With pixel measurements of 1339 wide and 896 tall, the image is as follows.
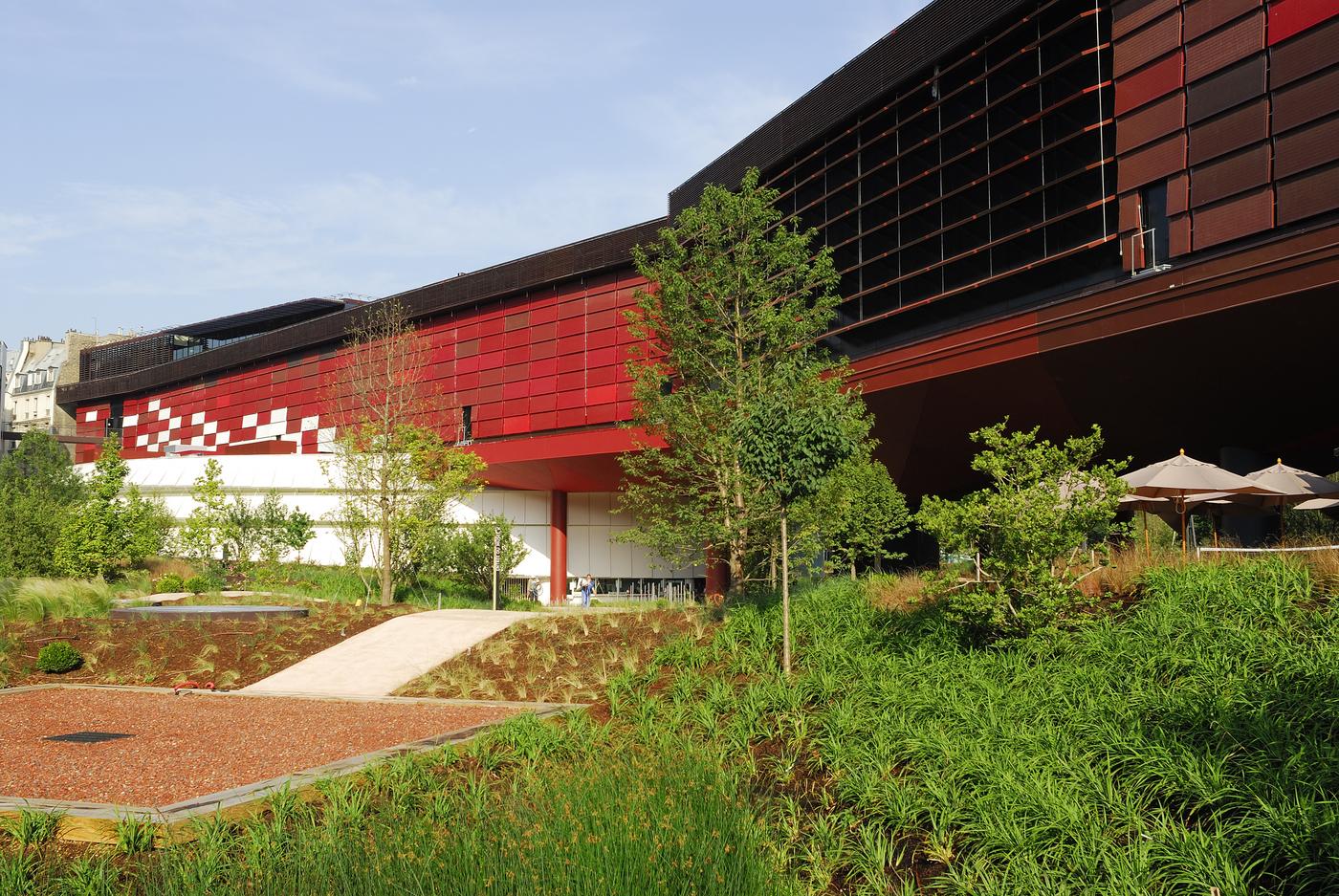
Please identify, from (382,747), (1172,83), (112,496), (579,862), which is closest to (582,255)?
(112,496)

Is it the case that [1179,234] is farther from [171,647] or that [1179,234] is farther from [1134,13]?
[171,647]

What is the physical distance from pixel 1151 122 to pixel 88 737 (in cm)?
2193

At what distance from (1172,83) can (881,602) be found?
13.7m

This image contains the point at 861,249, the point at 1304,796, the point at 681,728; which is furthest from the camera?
the point at 861,249

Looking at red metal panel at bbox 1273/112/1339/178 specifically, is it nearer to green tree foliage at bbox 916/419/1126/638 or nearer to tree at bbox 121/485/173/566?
green tree foliage at bbox 916/419/1126/638

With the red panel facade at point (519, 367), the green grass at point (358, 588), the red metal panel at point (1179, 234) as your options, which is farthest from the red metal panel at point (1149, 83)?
the green grass at point (358, 588)

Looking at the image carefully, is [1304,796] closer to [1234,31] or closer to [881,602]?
[881,602]

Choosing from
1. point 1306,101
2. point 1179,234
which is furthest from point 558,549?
point 1306,101

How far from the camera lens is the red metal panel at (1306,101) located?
1803cm

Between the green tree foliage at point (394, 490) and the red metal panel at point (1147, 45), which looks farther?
the green tree foliage at point (394, 490)

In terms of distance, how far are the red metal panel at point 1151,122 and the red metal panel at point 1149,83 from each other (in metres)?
0.17

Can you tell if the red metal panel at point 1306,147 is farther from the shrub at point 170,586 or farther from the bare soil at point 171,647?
the shrub at point 170,586

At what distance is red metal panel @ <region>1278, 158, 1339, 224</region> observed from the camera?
1789cm

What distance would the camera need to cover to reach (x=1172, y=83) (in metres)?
20.7
